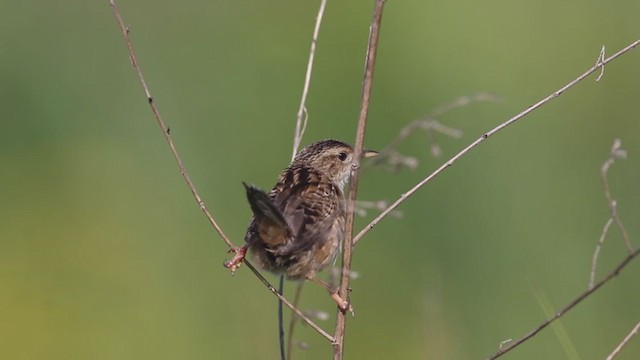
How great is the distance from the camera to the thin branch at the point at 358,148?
2.87 meters

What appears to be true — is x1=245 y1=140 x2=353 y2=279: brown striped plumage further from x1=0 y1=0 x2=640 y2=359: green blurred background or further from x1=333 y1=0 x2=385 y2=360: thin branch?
x1=0 y1=0 x2=640 y2=359: green blurred background

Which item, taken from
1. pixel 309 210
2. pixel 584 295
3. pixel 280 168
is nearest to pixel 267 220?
pixel 309 210

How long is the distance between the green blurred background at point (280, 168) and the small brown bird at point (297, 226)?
736mm

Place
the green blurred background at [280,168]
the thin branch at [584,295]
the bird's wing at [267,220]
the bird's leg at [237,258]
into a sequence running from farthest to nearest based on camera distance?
the green blurred background at [280,168] → the bird's leg at [237,258] → the bird's wing at [267,220] → the thin branch at [584,295]

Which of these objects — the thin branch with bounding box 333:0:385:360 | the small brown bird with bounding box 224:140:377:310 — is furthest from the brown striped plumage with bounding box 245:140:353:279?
the thin branch with bounding box 333:0:385:360

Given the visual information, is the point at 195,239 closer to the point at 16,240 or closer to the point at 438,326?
the point at 16,240

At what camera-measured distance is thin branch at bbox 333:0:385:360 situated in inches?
113

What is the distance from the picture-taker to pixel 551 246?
5.82 metres

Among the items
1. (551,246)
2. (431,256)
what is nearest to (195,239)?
(431,256)

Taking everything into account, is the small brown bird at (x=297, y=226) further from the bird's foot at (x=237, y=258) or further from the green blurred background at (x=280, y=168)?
the green blurred background at (x=280, y=168)

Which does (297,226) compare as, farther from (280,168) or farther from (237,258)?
(280,168)

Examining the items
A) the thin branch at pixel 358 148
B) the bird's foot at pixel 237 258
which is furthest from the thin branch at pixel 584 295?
the bird's foot at pixel 237 258

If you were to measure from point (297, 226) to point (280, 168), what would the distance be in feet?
8.57

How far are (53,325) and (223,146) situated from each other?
4.53 ft
